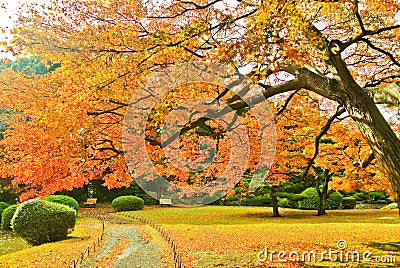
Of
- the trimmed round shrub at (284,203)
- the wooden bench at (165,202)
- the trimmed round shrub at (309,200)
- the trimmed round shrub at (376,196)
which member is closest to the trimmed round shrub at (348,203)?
the trimmed round shrub at (309,200)

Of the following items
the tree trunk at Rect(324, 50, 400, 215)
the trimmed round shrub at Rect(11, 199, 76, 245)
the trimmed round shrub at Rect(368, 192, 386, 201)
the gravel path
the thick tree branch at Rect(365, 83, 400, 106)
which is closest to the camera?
the tree trunk at Rect(324, 50, 400, 215)

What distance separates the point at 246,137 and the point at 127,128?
514 centimetres

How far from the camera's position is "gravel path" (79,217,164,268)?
8.10m

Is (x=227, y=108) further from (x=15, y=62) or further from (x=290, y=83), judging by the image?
(x=15, y=62)

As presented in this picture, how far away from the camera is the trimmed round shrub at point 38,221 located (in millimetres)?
12000

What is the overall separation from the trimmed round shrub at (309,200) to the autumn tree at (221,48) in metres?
17.7

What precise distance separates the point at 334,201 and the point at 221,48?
73.7ft

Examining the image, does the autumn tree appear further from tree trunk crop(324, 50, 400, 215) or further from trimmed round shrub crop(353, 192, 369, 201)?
trimmed round shrub crop(353, 192, 369, 201)

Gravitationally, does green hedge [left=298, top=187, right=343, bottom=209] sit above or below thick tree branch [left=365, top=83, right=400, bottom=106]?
below

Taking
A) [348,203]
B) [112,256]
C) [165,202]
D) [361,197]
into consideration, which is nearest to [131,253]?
[112,256]

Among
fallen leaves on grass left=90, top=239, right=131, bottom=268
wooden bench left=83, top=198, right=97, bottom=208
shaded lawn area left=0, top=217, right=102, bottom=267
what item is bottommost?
shaded lawn area left=0, top=217, right=102, bottom=267

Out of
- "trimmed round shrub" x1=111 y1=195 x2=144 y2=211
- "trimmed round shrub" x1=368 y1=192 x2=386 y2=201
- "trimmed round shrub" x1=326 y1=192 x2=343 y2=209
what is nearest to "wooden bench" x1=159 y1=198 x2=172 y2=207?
"trimmed round shrub" x1=111 y1=195 x2=144 y2=211

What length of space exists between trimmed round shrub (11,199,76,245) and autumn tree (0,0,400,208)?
19.0 ft

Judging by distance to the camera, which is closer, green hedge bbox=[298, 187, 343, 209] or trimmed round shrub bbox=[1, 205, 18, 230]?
trimmed round shrub bbox=[1, 205, 18, 230]
